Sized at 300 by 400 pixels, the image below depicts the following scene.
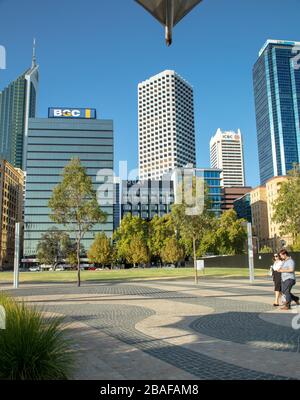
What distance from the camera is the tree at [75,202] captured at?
26.1m

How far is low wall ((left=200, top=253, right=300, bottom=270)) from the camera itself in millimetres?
51325

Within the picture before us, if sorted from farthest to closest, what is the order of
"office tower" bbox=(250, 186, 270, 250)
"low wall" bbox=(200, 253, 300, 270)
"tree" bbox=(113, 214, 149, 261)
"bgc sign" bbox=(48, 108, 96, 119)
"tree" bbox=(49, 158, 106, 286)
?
"bgc sign" bbox=(48, 108, 96, 119), "office tower" bbox=(250, 186, 270, 250), "tree" bbox=(113, 214, 149, 261), "low wall" bbox=(200, 253, 300, 270), "tree" bbox=(49, 158, 106, 286)

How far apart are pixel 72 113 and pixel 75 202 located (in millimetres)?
135911

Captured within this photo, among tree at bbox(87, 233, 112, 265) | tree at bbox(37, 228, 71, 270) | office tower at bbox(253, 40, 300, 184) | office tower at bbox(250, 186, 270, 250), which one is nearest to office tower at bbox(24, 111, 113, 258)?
tree at bbox(37, 228, 71, 270)

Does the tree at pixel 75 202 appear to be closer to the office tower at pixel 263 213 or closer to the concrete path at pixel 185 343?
the concrete path at pixel 185 343

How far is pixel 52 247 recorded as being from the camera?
106750 mm

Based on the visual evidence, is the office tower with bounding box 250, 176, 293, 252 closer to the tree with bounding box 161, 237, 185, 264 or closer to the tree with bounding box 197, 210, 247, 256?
the tree with bounding box 197, 210, 247, 256

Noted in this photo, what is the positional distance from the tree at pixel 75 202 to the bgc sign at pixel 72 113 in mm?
130857

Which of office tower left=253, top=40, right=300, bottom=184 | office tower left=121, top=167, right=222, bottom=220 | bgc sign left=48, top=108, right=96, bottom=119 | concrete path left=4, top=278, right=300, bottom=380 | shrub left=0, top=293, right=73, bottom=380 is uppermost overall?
bgc sign left=48, top=108, right=96, bottom=119

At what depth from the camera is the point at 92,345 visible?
24.1ft

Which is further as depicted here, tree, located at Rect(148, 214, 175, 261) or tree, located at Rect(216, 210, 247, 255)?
→ tree, located at Rect(148, 214, 175, 261)

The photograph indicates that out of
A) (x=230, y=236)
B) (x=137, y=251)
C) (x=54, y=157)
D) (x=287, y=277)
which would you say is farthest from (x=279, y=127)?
(x=287, y=277)

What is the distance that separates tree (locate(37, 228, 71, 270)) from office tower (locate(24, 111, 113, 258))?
29.9 metres
